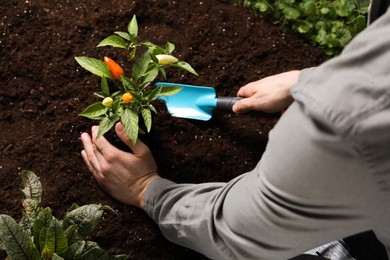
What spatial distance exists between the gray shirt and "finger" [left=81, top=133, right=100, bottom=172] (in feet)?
1.97

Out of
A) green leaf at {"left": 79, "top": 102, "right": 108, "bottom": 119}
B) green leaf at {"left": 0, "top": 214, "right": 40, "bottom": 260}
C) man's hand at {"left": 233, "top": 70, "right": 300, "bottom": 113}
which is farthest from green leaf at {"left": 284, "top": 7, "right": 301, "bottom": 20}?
green leaf at {"left": 0, "top": 214, "right": 40, "bottom": 260}

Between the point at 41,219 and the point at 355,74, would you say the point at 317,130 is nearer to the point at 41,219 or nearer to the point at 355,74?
the point at 355,74

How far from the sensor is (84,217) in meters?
1.27

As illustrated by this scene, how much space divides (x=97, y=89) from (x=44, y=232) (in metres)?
0.56

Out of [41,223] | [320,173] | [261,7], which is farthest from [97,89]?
[320,173]

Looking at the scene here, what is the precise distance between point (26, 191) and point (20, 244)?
0.62ft

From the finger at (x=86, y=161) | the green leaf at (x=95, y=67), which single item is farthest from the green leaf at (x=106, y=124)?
the finger at (x=86, y=161)

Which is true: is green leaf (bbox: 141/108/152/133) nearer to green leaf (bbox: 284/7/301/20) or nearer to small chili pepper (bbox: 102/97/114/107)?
small chili pepper (bbox: 102/97/114/107)

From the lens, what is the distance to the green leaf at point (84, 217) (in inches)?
49.7

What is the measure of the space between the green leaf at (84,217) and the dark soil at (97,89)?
25cm

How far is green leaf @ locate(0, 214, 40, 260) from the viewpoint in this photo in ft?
3.76

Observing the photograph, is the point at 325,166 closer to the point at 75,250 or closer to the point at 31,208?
the point at 75,250

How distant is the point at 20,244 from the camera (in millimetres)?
1158

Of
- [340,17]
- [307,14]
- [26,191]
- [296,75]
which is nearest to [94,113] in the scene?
[26,191]
